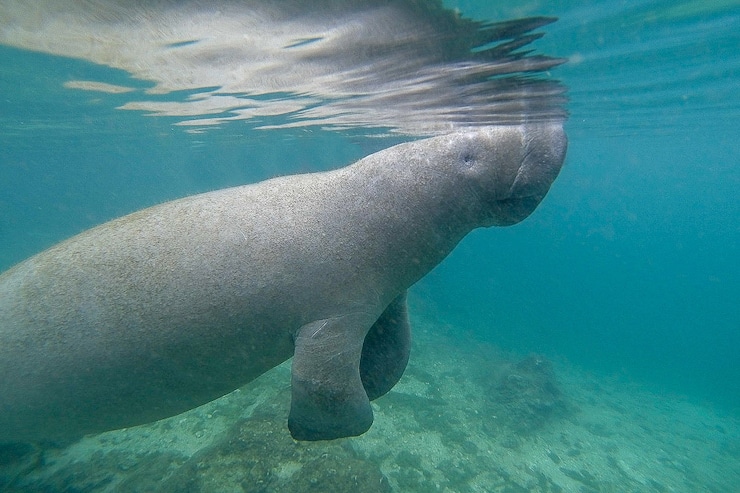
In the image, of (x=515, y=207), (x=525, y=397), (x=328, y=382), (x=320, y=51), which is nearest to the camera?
(x=328, y=382)

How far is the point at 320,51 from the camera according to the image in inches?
339

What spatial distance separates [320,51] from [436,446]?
9.25 m

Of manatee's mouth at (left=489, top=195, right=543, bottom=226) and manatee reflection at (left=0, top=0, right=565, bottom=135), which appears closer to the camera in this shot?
manatee's mouth at (left=489, top=195, right=543, bottom=226)

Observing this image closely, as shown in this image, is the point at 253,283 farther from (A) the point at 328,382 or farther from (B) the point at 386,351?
(B) the point at 386,351

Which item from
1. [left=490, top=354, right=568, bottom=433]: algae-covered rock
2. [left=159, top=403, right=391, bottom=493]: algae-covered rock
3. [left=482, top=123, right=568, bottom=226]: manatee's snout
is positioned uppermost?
[left=482, top=123, right=568, bottom=226]: manatee's snout

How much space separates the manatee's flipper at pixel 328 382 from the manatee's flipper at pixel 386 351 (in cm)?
85

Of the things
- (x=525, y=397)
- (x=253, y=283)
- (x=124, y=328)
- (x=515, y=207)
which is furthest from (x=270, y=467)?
(x=525, y=397)

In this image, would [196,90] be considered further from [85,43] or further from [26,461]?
[26,461]

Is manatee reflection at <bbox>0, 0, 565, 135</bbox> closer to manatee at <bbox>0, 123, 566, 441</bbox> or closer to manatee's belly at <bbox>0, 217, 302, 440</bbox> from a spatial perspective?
manatee at <bbox>0, 123, 566, 441</bbox>

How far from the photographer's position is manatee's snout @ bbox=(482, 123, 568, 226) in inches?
128

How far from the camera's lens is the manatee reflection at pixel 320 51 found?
672cm

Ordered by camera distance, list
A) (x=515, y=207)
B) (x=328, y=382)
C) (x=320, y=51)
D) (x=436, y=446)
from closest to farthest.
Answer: (x=328, y=382)
(x=515, y=207)
(x=320, y=51)
(x=436, y=446)

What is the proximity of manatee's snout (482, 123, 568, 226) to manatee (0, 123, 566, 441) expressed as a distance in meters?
0.01

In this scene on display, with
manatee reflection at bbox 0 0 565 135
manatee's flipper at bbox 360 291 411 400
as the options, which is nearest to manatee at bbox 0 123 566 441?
manatee's flipper at bbox 360 291 411 400
